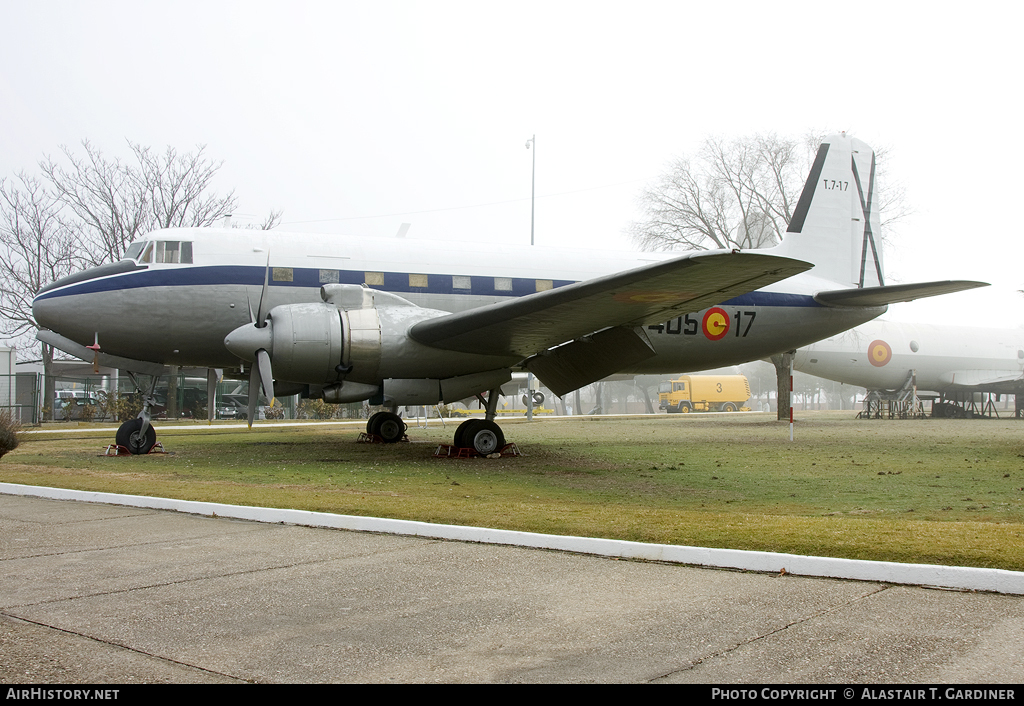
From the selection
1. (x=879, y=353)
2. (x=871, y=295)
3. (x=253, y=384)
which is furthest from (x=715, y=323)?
(x=879, y=353)

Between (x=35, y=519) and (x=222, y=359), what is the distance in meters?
8.43

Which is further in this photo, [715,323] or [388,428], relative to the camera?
[388,428]

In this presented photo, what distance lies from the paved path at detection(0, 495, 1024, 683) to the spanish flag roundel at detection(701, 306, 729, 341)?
11.7 m

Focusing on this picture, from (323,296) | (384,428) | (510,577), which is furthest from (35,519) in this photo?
(384,428)

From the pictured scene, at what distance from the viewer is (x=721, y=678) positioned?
3051 millimetres

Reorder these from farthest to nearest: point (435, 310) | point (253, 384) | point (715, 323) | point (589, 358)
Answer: point (715, 323), point (435, 310), point (589, 358), point (253, 384)

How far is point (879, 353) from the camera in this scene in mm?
39125

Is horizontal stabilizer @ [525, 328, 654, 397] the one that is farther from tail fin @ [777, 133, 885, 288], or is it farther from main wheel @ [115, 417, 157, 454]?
main wheel @ [115, 417, 157, 454]

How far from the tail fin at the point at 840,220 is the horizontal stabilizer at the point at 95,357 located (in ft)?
48.9

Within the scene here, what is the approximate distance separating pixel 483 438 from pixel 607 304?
4.61 m

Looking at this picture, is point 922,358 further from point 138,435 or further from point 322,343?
point 138,435

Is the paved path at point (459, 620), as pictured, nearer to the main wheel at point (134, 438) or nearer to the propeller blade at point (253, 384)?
the propeller blade at point (253, 384)

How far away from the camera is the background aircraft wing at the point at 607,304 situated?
954cm

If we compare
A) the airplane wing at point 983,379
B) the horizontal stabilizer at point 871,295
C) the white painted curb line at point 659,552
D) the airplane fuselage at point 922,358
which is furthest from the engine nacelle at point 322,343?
the airplane wing at point 983,379
